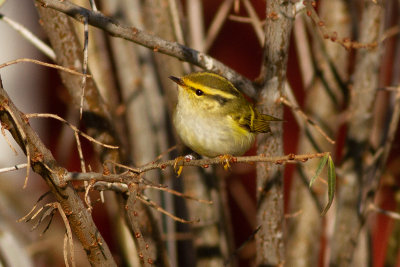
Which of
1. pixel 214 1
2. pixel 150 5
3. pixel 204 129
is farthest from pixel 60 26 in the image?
pixel 214 1

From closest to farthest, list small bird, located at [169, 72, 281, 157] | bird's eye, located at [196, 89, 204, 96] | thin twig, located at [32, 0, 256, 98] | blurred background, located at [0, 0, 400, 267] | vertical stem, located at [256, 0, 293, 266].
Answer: thin twig, located at [32, 0, 256, 98] → vertical stem, located at [256, 0, 293, 266] → small bird, located at [169, 72, 281, 157] → bird's eye, located at [196, 89, 204, 96] → blurred background, located at [0, 0, 400, 267]

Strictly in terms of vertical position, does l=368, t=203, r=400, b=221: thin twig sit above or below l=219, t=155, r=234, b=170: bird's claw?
below

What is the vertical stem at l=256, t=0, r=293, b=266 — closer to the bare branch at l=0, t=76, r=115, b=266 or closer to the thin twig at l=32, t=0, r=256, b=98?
the thin twig at l=32, t=0, r=256, b=98

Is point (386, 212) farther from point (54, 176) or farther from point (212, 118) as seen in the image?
point (54, 176)

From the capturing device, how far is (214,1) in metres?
5.86

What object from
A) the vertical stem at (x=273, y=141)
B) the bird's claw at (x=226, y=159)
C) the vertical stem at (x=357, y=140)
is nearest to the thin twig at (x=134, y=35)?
the vertical stem at (x=273, y=141)

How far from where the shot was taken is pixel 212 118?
270cm

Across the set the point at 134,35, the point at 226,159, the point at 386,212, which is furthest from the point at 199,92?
the point at 386,212

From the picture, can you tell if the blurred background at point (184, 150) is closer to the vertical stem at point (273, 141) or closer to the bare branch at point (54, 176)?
the vertical stem at point (273, 141)

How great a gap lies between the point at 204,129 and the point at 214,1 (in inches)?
142

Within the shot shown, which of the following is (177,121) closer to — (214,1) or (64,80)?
(64,80)

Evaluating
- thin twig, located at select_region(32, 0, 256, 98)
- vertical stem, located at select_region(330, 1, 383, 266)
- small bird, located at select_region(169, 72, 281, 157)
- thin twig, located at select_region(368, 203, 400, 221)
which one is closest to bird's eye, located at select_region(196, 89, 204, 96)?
small bird, located at select_region(169, 72, 281, 157)

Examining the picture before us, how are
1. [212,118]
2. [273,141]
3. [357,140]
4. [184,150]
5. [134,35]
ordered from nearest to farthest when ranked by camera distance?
[134,35] < [273,141] < [212,118] < [357,140] < [184,150]

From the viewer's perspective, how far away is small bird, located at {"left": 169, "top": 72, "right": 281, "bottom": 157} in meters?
2.59
